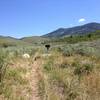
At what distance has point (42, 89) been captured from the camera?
691cm

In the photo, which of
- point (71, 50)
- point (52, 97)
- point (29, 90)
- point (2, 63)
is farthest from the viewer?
point (71, 50)

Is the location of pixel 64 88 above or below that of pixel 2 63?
below

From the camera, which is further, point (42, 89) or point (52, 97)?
point (42, 89)

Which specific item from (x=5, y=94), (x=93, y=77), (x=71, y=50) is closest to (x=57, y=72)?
(x=93, y=77)

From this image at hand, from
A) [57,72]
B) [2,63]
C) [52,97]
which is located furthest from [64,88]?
[2,63]

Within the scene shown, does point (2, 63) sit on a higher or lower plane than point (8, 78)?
higher

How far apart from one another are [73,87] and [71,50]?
10142 mm

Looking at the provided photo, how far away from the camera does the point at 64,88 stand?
23.0 feet

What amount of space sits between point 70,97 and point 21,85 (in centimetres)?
183

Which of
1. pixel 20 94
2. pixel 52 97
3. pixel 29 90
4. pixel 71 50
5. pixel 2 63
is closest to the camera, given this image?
pixel 52 97

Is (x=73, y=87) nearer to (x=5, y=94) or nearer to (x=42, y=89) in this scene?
(x=42, y=89)

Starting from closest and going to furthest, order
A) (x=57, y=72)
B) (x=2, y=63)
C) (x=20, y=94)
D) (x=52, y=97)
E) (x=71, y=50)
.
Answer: (x=52, y=97) < (x=20, y=94) < (x=2, y=63) < (x=57, y=72) < (x=71, y=50)

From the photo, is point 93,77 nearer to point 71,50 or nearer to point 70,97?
point 70,97

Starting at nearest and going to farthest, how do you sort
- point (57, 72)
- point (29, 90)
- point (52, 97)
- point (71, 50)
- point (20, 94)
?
point (52, 97) < point (20, 94) < point (29, 90) < point (57, 72) < point (71, 50)
